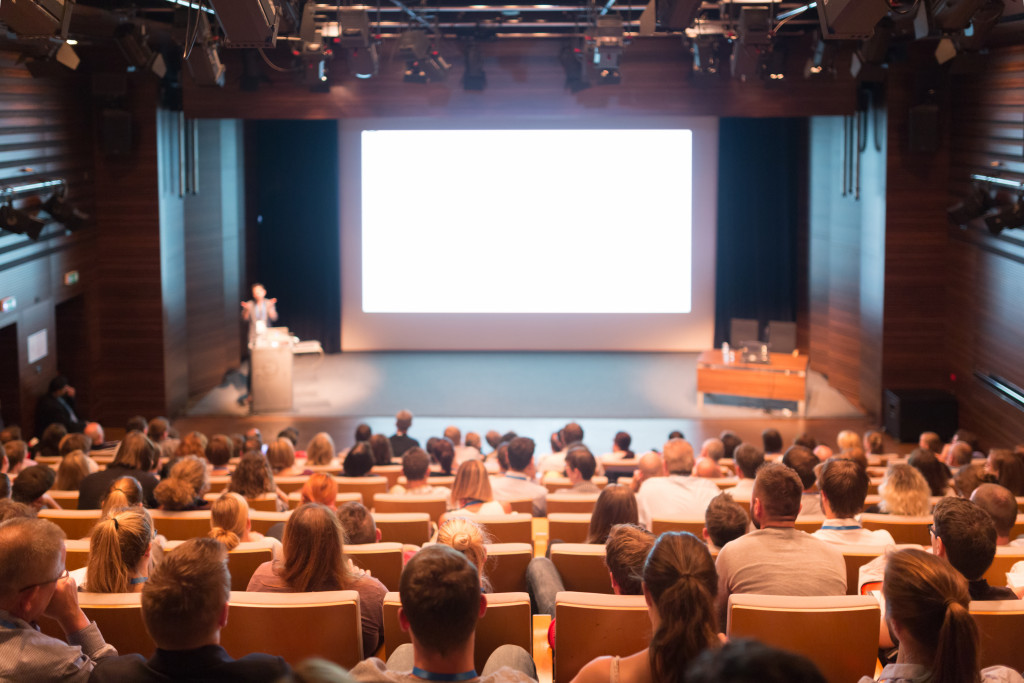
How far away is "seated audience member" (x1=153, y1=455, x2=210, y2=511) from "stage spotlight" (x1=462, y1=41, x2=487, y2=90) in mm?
6786

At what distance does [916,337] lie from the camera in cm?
1107

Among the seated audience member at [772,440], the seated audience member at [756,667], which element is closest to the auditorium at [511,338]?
the seated audience member at [756,667]

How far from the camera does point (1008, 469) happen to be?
233 inches

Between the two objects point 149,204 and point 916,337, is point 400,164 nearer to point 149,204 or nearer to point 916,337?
point 149,204

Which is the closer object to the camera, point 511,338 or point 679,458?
point 679,458

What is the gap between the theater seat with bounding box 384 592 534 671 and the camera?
120 inches

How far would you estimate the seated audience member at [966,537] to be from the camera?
10.1ft

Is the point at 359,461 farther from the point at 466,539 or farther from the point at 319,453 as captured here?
the point at 466,539

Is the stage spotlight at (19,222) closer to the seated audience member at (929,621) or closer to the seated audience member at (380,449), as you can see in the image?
the seated audience member at (380,449)

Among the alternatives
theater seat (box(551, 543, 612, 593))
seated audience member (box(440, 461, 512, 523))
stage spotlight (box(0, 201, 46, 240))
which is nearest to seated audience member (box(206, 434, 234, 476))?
seated audience member (box(440, 461, 512, 523))

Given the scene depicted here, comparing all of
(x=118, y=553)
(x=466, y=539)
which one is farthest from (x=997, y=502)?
(x=118, y=553)

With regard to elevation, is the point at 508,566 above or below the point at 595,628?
below

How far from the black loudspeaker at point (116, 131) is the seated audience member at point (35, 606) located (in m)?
8.86

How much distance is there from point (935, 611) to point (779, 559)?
3.49ft
